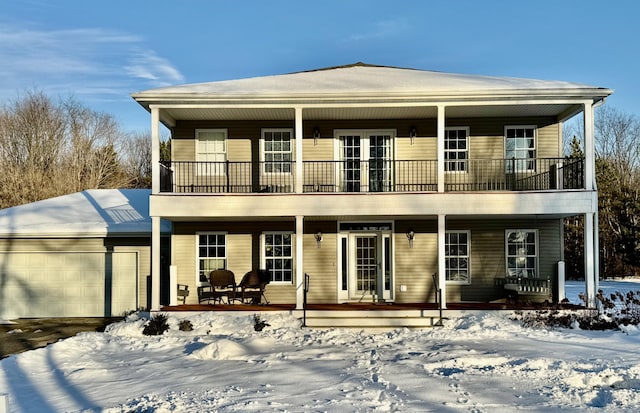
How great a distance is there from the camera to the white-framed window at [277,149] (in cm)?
1791

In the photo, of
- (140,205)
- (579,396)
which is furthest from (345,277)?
(579,396)

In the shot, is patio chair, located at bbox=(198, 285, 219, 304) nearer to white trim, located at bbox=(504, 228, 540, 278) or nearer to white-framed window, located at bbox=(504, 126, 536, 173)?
white trim, located at bbox=(504, 228, 540, 278)

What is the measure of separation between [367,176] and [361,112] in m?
2.03

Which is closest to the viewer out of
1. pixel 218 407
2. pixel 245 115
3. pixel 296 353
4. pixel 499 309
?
pixel 218 407

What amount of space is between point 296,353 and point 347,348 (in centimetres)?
116

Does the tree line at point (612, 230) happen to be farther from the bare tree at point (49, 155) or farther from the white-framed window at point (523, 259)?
the bare tree at point (49, 155)

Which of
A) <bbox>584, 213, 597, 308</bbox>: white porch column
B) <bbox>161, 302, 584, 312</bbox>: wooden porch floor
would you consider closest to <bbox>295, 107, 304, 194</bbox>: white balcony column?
<bbox>161, 302, 584, 312</bbox>: wooden porch floor

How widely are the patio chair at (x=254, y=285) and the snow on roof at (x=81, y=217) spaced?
3.45 metres

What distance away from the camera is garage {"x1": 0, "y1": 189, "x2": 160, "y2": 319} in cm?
1794

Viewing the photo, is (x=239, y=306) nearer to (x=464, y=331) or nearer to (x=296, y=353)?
(x=296, y=353)

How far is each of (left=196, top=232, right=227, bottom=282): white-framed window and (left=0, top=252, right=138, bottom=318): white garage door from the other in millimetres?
2082

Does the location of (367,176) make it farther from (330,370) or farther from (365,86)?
(330,370)

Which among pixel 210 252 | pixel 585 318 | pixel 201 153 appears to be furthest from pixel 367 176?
pixel 585 318

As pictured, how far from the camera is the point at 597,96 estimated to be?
15.4 meters
